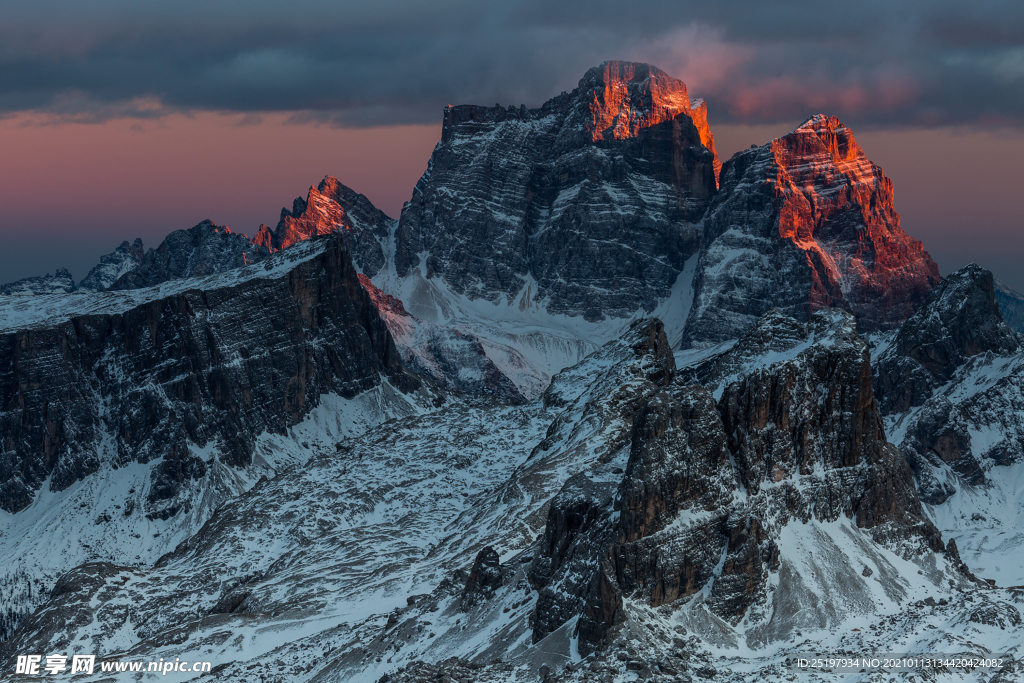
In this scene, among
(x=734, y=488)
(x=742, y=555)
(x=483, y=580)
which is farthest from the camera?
(x=483, y=580)

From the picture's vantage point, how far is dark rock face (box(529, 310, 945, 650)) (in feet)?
450

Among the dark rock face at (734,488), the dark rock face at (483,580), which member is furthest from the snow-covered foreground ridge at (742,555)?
the dark rock face at (483,580)

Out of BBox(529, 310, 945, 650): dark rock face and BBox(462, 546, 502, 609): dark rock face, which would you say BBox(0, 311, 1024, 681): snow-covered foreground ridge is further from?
BBox(462, 546, 502, 609): dark rock face

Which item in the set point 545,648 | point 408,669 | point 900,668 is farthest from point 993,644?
point 408,669

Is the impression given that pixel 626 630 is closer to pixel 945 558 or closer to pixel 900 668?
pixel 900 668

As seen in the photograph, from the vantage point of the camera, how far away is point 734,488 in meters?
145

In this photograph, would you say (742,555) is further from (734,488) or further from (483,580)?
(483,580)

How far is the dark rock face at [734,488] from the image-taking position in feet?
450

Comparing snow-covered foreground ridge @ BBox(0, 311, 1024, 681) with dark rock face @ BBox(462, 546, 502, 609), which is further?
dark rock face @ BBox(462, 546, 502, 609)

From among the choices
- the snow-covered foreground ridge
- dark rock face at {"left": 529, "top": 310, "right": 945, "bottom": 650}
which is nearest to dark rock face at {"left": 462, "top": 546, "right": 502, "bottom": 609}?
the snow-covered foreground ridge

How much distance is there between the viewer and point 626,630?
130125mm

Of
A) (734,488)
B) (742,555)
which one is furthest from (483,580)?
(742,555)

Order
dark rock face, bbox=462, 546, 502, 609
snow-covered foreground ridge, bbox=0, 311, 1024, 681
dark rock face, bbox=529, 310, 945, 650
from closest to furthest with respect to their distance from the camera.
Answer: snow-covered foreground ridge, bbox=0, 311, 1024, 681
dark rock face, bbox=529, 310, 945, 650
dark rock face, bbox=462, 546, 502, 609

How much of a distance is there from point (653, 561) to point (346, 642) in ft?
226
